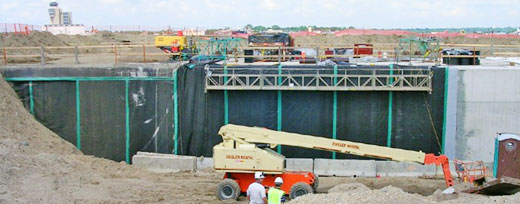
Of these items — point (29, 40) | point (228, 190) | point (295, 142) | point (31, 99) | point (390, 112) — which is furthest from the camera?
point (29, 40)

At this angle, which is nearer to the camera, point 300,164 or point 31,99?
point 300,164

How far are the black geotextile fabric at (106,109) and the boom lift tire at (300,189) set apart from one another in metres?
6.39

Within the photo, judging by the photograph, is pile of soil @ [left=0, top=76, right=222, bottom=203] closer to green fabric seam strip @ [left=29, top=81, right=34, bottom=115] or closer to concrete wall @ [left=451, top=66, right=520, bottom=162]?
green fabric seam strip @ [left=29, top=81, right=34, bottom=115]

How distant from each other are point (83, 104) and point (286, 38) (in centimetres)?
1364

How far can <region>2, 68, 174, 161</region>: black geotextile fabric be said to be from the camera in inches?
860

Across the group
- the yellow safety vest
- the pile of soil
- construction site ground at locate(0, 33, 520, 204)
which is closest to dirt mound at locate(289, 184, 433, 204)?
construction site ground at locate(0, 33, 520, 204)

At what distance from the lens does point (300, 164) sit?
2103cm

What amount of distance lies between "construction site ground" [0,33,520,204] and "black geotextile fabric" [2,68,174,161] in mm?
601

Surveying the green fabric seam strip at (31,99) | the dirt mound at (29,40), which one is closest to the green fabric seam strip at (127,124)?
the green fabric seam strip at (31,99)

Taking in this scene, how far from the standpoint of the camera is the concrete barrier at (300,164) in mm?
20953

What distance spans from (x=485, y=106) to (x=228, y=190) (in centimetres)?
984

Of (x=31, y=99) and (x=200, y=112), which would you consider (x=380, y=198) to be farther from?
(x=31, y=99)

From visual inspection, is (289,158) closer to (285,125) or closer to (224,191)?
(285,125)

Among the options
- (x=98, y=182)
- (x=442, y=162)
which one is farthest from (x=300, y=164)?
(x=98, y=182)
